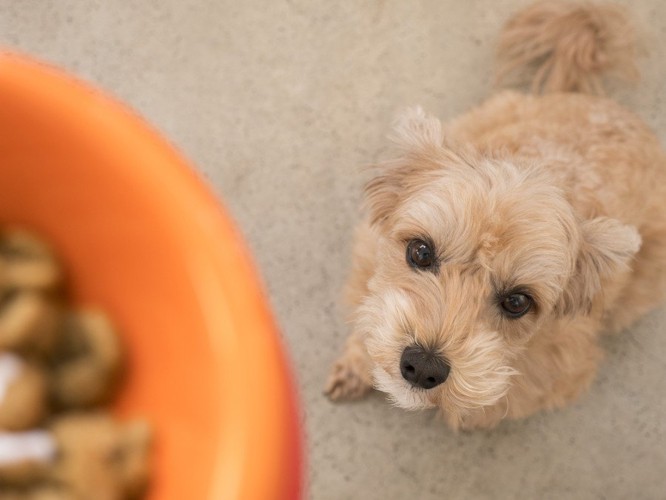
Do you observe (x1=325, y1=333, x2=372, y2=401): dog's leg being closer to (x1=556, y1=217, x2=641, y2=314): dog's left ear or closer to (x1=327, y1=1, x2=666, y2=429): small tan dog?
(x1=327, y1=1, x2=666, y2=429): small tan dog

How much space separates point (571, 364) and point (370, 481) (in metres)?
0.47

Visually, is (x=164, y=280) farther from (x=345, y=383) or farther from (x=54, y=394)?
(x=345, y=383)

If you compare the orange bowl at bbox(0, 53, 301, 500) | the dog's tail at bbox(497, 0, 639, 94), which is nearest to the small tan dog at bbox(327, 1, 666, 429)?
the dog's tail at bbox(497, 0, 639, 94)

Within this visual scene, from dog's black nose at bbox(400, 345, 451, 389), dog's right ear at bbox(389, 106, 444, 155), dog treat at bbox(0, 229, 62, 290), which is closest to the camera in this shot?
dog treat at bbox(0, 229, 62, 290)

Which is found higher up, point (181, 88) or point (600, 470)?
point (181, 88)

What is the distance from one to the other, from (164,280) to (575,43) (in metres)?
1.13

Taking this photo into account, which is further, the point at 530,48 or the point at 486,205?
the point at 530,48

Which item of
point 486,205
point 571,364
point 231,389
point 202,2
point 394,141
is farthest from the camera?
point 202,2

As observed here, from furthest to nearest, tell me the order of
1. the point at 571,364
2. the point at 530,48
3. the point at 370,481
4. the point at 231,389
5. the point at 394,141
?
the point at 530,48, the point at 370,481, the point at 571,364, the point at 394,141, the point at 231,389

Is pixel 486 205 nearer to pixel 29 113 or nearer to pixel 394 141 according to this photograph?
pixel 394 141

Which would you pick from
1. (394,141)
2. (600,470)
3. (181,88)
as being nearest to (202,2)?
(181,88)

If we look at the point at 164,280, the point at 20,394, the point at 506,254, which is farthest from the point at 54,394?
the point at 506,254

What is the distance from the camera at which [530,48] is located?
1.46m

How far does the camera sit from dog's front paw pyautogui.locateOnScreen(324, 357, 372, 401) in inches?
51.9
